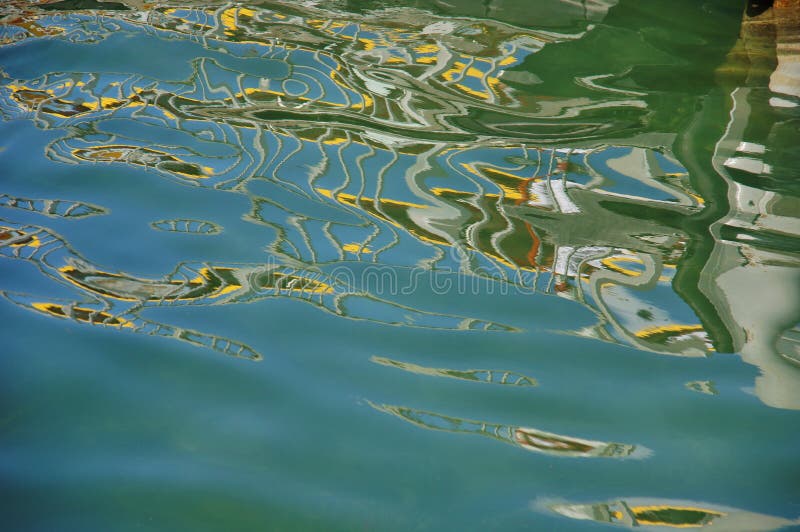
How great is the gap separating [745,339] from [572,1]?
9.98 ft

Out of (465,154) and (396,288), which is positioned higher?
(465,154)

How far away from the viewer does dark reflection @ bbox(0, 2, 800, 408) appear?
71.7 inches

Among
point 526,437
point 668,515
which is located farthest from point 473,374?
point 668,515

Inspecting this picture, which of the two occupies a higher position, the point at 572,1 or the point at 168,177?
the point at 572,1

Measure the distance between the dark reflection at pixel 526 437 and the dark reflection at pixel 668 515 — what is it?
0.12 meters

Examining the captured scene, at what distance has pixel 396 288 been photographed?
186cm

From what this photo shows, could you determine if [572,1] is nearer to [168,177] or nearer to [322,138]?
[322,138]

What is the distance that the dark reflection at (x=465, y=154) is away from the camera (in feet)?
5.97

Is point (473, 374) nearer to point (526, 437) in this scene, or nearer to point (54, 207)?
point (526, 437)

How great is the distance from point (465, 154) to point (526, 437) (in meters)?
1.43

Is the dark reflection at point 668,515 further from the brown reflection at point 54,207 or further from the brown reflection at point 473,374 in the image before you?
the brown reflection at point 54,207

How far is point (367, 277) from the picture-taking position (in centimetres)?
189

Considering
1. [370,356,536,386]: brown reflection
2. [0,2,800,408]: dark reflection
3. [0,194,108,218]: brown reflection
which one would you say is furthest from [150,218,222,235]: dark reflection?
[370,356,536,386]: brown reflection

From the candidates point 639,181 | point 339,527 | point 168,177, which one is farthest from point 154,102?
point 339,527
